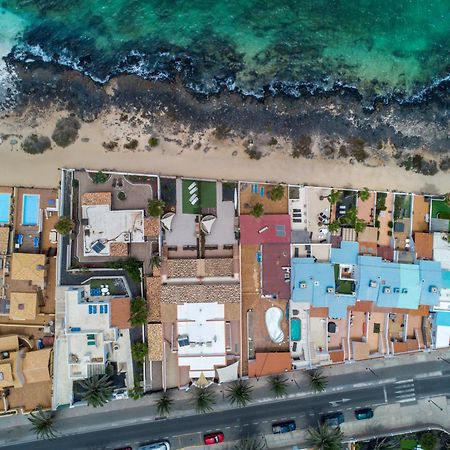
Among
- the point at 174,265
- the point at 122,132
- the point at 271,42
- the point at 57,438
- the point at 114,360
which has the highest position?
the point at 271,42

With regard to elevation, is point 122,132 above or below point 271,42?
below

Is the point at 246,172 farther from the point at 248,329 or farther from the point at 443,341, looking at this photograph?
the point at 443,341

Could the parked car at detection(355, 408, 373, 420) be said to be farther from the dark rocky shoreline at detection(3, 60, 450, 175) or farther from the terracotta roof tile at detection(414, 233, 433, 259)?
the dark rocky shoreline at detection(3, 60, 450, 175)

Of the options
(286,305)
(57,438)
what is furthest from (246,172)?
(57,438)

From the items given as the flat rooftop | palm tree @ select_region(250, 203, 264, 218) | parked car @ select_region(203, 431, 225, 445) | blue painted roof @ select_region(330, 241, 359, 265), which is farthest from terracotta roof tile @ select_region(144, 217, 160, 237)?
parked car @ select_region(203, 431, 225, 445)

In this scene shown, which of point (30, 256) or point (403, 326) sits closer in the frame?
point (30, 256)

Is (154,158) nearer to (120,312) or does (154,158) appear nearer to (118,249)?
(118,249)
